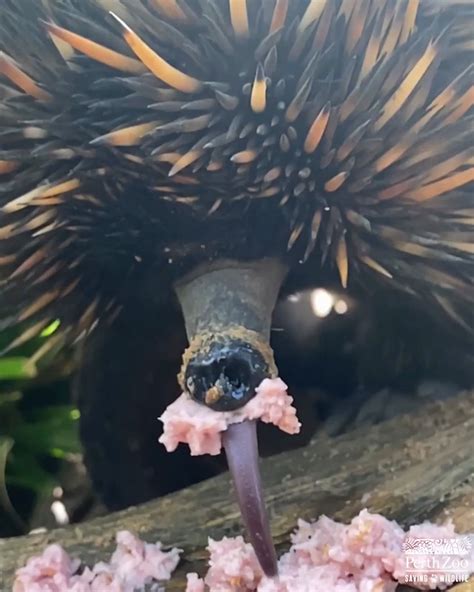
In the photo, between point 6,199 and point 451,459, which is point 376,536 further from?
point 6,199

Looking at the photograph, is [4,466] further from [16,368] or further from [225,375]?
[225,375]

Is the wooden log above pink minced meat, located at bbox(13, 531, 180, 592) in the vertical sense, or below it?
above

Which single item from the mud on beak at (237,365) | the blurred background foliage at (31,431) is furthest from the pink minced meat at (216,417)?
the blurred background foliage at (31,431)

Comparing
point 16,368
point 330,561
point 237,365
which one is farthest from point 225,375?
point 16,368

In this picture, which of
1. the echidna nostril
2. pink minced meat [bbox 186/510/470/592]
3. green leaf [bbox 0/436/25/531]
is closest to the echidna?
the echidna nostril

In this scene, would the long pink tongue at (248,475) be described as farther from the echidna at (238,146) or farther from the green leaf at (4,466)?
the green leaf at (4,466)

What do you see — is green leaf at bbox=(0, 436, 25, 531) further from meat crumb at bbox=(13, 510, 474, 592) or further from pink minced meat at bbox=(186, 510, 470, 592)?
pink minced meat at bbox=(186, 510, 470, 592)
